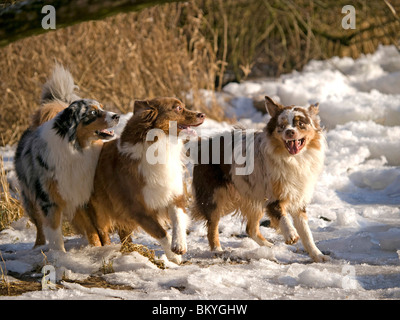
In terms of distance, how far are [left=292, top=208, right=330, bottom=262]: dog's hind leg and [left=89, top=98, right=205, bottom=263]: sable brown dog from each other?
1167mm

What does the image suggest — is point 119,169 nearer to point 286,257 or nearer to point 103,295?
point 103,295

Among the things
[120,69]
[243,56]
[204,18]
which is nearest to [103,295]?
[120,69]

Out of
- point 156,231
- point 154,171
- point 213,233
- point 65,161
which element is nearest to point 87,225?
point 65,161

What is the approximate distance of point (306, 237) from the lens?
18.9 ft

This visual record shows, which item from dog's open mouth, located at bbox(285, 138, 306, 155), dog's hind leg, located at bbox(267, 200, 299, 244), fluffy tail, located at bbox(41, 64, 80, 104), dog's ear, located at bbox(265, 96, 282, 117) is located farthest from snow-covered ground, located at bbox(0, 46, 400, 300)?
fluffy tail, located at bbox(41, 64, 80, 104)

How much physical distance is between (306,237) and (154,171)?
1.60 meters

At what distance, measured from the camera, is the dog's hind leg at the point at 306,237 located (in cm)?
A: 562

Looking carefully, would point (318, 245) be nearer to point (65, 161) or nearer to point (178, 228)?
point (178, 228)

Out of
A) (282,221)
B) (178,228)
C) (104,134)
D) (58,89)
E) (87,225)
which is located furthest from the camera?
(58,89)

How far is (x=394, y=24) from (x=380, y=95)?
2.32 metres

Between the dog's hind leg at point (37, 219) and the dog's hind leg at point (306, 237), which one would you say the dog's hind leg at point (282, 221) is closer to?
the dog's hind leg at point (306, 237)

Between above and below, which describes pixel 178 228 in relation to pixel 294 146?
below

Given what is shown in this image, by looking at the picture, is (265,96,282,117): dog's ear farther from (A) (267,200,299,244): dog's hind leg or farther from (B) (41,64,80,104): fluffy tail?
(B) (41,64,80,104): fluffy tail

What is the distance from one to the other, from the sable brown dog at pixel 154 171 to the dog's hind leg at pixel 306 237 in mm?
1167
